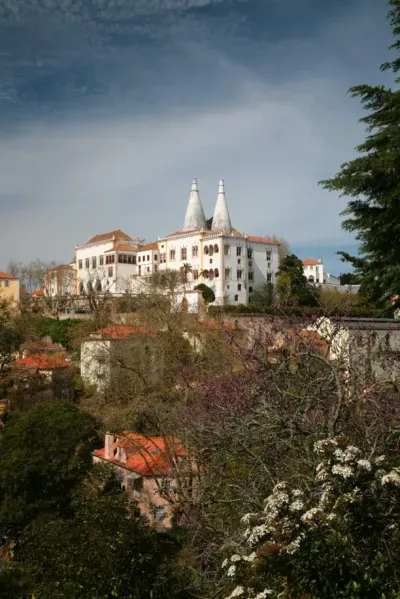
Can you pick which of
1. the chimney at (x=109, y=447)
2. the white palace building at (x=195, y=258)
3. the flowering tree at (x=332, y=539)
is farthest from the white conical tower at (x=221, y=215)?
the flowering tree at (x=332, y=539)

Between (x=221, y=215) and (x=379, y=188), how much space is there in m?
51.1

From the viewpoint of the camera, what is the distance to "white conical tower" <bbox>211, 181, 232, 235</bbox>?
62.3 meters

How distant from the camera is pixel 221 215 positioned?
62750 mm

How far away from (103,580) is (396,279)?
781 cm

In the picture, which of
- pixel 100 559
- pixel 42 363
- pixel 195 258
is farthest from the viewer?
pixel 195 258

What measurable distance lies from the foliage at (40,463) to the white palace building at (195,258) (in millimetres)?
33580

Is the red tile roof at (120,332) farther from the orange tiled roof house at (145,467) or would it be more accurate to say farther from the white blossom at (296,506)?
the white blossom at (296,506)

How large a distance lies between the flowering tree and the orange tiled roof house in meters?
8.82

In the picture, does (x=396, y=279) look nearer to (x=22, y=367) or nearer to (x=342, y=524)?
(x=342, y=524)

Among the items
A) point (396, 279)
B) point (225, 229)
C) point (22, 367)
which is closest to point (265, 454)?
point (396, 279)

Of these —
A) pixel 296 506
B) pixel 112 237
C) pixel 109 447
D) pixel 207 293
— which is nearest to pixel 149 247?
pixel 112 237

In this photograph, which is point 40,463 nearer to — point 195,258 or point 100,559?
point 100,559

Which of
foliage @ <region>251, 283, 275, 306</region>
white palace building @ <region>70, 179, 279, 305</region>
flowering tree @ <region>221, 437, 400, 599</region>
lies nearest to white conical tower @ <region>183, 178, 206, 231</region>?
white palace building @ <region>70, 179, 279, 305</region>

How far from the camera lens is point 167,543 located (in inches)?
526
